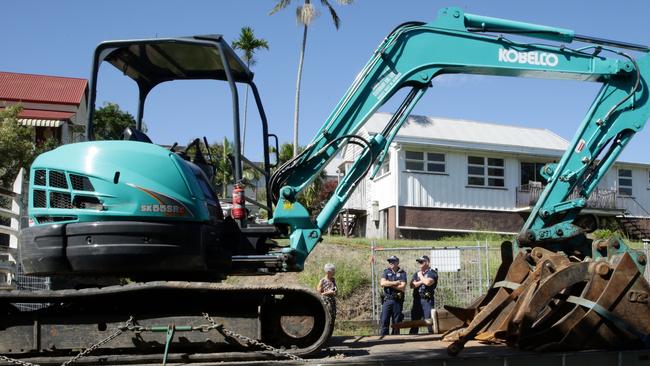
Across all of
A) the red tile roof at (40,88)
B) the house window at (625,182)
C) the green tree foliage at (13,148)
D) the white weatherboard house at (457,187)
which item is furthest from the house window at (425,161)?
the red tile roof at (40,88)

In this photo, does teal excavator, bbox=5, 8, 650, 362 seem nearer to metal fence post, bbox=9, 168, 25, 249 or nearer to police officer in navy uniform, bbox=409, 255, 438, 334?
metal fence post, bbox=9, 168, 25, 249

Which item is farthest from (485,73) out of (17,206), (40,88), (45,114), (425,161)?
(40,88)

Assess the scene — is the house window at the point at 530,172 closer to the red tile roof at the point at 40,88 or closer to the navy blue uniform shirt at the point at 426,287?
the navy blue uniform shirt at the point at 426,287

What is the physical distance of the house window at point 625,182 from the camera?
32.8 m

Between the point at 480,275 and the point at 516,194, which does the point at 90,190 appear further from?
the point at 516,194

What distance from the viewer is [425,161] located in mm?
28391

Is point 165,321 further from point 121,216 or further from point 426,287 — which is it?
point 426,287

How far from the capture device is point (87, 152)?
→ 213 inches

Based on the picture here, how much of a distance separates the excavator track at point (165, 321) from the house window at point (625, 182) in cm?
3128

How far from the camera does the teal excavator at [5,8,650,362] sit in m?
5.29

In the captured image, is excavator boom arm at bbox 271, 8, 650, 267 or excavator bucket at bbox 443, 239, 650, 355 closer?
excavator bucket at bbox 443, 239, 650, 355

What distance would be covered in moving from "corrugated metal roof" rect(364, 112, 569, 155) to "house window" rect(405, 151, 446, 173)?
700mm

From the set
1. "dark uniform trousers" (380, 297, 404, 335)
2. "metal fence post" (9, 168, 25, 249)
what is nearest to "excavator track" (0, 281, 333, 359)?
"metal fence post" (9, 168, 25, 249)

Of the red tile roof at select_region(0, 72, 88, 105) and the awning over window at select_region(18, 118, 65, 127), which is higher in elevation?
the red tile roof at select_region(0, 72, 88, 105)
